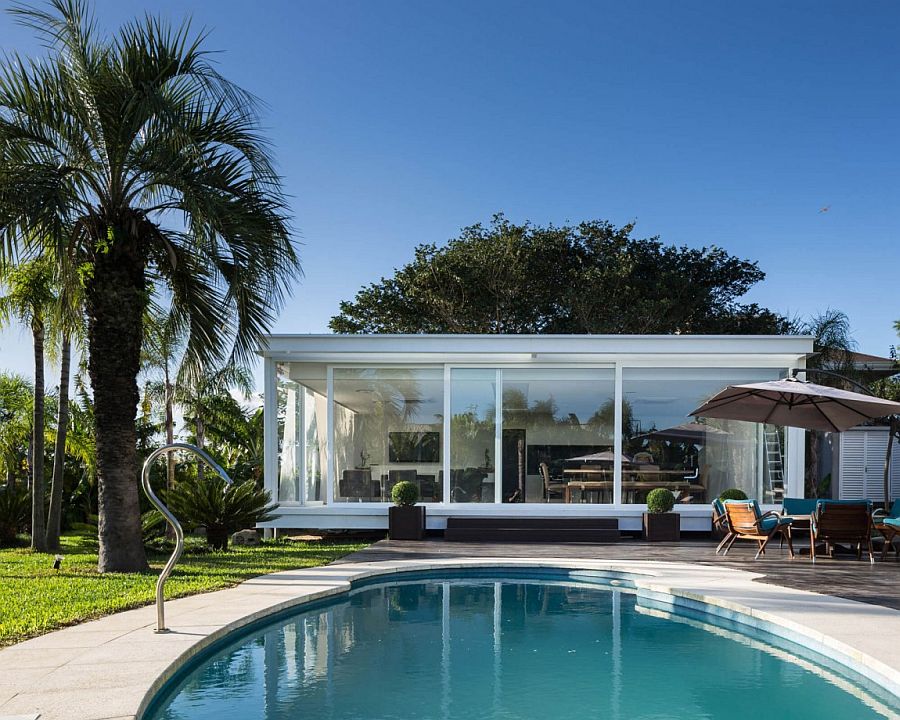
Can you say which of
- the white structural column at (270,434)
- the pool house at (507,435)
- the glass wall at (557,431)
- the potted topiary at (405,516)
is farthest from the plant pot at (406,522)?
the white structural column at (270,434)

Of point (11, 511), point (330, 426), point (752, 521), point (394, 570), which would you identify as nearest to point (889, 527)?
point (752, 521)

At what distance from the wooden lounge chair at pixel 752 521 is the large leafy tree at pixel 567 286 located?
47.5 ft

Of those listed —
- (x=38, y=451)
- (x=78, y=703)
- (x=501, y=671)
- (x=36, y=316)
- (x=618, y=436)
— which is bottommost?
(x=501, y=671)

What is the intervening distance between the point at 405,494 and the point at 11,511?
6583mm

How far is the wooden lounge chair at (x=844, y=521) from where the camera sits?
1112cm

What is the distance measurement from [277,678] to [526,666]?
6.39ft

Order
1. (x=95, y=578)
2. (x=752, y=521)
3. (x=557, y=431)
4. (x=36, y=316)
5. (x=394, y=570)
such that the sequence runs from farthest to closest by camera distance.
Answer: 1. (x=557, y=431)
2. (x=36, y=316)
3. (x=752, y=521)
4. (x=394, y=570)
5. (x=95, y=578)

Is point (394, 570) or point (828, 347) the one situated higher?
point (828, 347)

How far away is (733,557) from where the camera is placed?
11.9 m

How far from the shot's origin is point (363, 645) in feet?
23.1

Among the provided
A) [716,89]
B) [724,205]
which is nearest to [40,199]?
[716,89]

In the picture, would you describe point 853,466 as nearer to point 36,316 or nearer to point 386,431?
point 386,431

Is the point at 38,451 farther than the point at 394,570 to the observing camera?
Yes

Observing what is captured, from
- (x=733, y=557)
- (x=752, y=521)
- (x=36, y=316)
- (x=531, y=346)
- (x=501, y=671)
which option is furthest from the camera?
(x=531, y=346)
